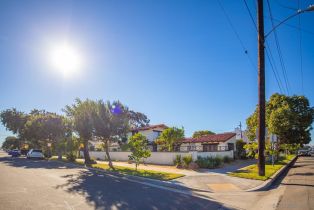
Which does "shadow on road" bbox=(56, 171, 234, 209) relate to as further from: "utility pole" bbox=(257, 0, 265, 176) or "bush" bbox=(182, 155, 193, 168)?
"bush" bbox=(182, 155, 193, 168)

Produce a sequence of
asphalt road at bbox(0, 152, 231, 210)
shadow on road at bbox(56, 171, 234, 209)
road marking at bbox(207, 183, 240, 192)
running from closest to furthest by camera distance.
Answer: asphalt road at bbox(0, 152, 231, 210)
shadow on road at bbox(56, 171, 234, 209)
road marking at bbox(207, 183, 240, 192)

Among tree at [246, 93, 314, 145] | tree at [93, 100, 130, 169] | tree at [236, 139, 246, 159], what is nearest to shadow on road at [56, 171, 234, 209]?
tree at [93, 100, 130, 169]

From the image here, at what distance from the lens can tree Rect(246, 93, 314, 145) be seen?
27500 millimetres

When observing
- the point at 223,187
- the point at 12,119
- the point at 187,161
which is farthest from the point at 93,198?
the point at 12,119

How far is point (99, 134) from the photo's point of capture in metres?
21.6

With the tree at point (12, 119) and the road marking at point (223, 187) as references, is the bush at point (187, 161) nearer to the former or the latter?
the road marking at point (223, 187)

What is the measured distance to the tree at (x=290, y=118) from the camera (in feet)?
90.2

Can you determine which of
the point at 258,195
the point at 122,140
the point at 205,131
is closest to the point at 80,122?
the point at 122,140

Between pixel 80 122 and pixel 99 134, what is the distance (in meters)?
2.40

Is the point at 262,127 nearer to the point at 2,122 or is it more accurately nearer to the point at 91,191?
the point at 91,191

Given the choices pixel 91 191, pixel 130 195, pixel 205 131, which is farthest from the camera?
pixel 205 131

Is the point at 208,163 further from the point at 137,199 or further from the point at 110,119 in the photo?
the point at 137,199

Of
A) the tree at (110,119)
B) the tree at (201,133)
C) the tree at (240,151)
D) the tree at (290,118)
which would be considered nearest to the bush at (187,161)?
the tree at (110,119)

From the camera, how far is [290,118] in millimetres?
27391
